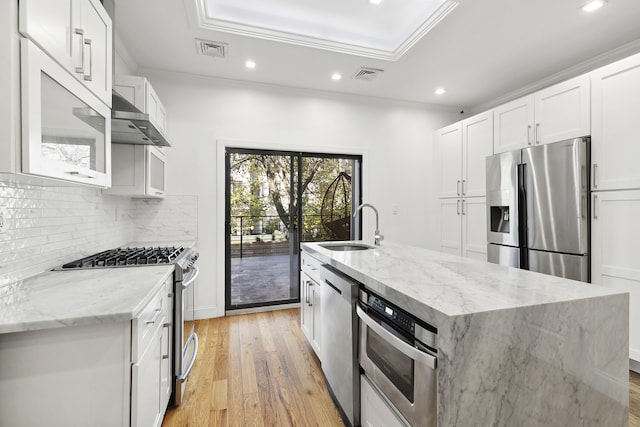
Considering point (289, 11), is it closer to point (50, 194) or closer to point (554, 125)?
point (50, 194)

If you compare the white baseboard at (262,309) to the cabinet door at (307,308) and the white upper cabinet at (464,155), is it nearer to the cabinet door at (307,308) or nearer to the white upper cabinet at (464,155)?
the cabinet door at (307,308)

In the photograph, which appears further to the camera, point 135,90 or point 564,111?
point 564,111

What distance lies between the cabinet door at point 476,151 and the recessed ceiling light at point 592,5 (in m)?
1.18

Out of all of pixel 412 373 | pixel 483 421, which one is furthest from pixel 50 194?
pixel 483 421

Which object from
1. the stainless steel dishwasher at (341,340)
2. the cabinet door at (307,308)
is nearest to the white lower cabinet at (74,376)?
the stainless steel dishwasher at (341,340)

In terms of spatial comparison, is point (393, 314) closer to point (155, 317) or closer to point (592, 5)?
point (155, 317)

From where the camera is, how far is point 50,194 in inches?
68.7

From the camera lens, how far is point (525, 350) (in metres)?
0.98

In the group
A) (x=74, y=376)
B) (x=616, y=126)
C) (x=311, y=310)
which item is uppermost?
(x=616, y=126)

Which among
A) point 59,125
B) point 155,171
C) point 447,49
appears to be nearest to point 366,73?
point 447,49

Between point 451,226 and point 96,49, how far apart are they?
394 centimetres

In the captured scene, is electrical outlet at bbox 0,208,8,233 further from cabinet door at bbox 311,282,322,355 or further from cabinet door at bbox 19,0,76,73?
cabinet door at bbox 311,282,322,355

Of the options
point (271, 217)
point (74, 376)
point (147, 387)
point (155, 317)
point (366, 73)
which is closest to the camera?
point (74, 376)

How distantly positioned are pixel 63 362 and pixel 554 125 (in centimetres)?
377
